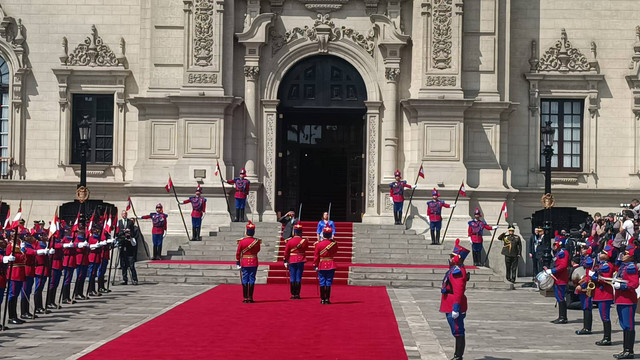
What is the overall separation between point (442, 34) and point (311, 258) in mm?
10534

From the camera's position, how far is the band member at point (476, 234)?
110ft

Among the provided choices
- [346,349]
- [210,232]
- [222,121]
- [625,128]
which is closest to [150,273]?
[210,232]

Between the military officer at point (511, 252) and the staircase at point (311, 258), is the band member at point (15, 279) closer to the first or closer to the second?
the staircase at point (311, 258)

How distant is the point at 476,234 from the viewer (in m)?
33.4

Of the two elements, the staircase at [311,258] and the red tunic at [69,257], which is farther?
the staircase at [311,258]

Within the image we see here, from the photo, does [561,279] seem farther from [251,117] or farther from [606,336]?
[251,117]

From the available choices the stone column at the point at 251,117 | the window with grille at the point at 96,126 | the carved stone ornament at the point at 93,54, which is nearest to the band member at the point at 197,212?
the stone column at the point at 251,117

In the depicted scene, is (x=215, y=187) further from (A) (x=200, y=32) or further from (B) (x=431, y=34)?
(B) (x=431, y=34)

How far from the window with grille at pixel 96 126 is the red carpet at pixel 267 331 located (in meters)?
14.3

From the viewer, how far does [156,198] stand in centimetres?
3666

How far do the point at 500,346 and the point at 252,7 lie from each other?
22.1 m

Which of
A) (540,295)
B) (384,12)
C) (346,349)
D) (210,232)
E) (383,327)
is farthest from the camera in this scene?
(384,12)

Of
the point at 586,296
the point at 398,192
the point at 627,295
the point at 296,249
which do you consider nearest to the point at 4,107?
the point at 398,192

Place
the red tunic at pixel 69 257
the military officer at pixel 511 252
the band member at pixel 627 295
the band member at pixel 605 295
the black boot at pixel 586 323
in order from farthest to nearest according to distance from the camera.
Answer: the military officer at pixel 511 252, the red tunic at pixel 69 257, the black boot at pixel 586 323, the band member at pixel 605 295, the band member at pixel 627 295
